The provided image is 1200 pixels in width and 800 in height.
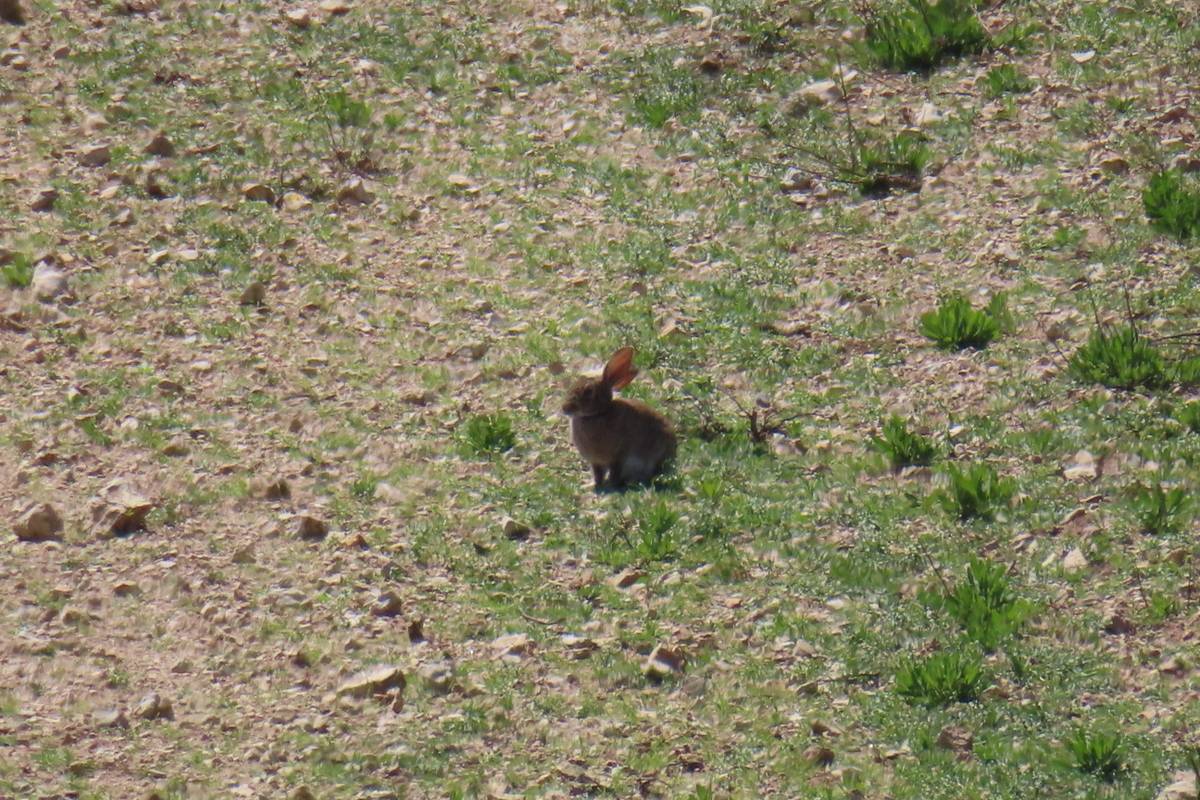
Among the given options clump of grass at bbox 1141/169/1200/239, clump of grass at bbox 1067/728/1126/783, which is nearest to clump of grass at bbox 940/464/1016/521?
clump of grass at bbox 1067/728/1126/783

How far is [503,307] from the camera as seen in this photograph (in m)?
11.1

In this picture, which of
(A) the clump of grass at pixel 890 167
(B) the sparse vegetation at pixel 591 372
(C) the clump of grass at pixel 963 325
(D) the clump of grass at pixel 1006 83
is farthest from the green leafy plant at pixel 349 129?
(C) the clump of grass at pixel 963 325

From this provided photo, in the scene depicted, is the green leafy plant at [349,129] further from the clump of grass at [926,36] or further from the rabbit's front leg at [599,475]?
the rabbit's front leg at [599,475]

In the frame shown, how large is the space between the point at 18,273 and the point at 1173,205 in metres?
7.72

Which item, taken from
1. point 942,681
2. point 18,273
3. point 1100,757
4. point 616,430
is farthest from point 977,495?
point 18,273

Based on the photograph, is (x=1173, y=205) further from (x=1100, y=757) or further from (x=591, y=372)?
(x=1100, y=757)

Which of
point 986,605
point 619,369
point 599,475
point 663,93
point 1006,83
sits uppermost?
point 1006,83

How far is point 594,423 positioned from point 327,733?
8.33 feet

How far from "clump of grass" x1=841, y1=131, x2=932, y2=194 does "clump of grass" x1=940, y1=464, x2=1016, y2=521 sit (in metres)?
3.43

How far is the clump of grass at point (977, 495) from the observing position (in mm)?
8516

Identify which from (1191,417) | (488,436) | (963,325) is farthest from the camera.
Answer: (963,325)

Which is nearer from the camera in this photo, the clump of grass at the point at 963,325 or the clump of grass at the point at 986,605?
the clump of grass at the point at 986,605

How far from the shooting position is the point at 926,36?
1259 centimetres

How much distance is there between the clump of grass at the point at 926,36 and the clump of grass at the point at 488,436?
190 inches
